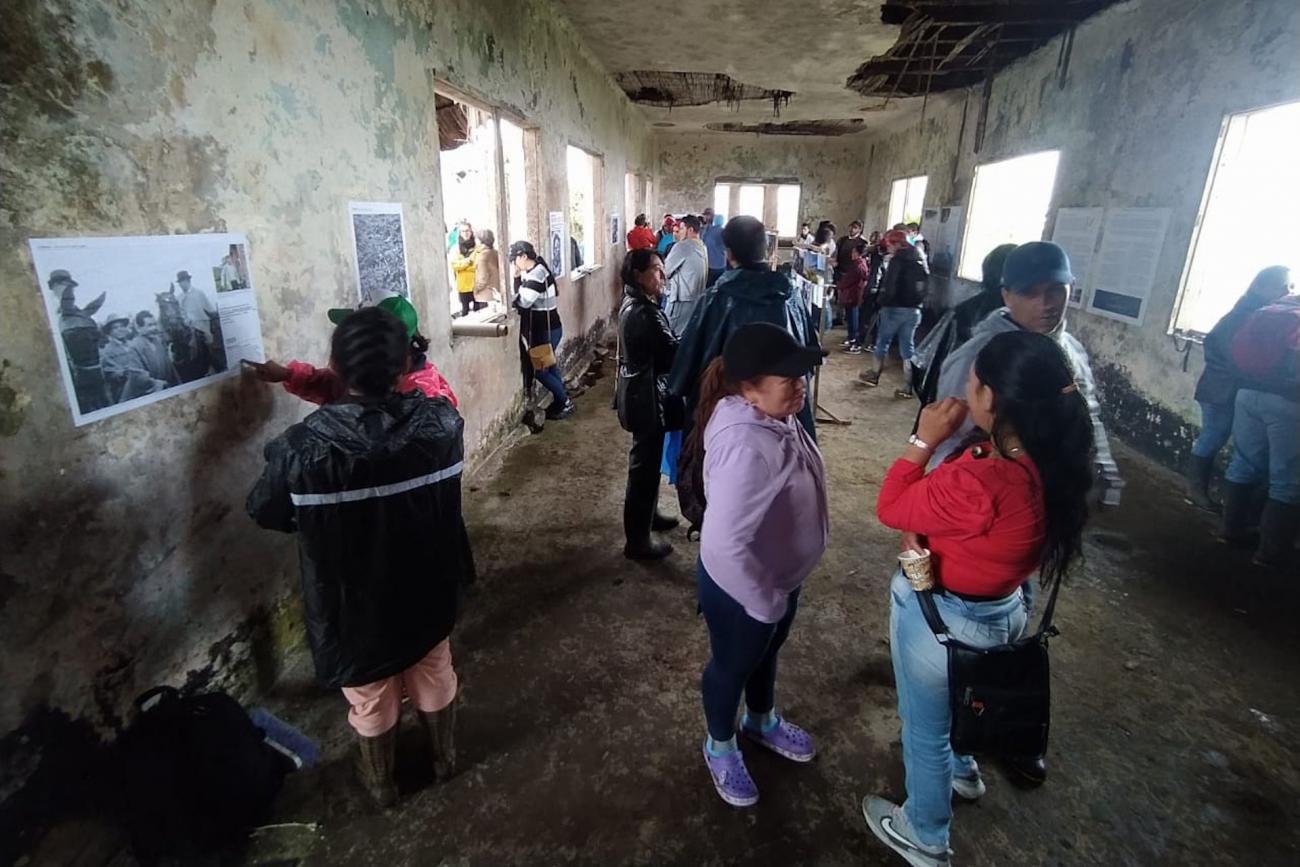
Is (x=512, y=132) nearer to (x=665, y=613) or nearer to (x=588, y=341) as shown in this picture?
(x=588, y=341)

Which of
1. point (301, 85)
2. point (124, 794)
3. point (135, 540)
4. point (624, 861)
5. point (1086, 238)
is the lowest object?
point (624, 861)

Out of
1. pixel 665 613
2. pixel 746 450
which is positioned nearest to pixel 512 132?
pixel 665 613

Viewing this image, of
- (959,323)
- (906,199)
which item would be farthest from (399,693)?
(906,199)

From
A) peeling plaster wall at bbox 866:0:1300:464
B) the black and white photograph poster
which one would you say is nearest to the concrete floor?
the black and white photograph poster

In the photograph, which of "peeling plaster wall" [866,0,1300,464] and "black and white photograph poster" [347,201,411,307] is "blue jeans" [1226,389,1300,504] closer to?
"peeling plaster wall" [866,0,1300,464]

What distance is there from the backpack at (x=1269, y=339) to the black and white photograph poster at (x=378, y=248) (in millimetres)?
4210

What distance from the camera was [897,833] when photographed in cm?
178

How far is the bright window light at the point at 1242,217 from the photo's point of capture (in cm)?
389

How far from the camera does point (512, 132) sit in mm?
5348

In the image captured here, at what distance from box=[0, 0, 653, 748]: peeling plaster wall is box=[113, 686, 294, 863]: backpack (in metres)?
0.16

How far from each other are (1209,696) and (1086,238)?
4.42 m

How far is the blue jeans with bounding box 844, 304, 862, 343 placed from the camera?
8672mm

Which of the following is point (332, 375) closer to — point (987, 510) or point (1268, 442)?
point (987, 510)

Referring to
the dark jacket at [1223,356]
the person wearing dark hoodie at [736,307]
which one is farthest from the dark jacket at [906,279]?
the person wearing dark hoodie at [736,307]
